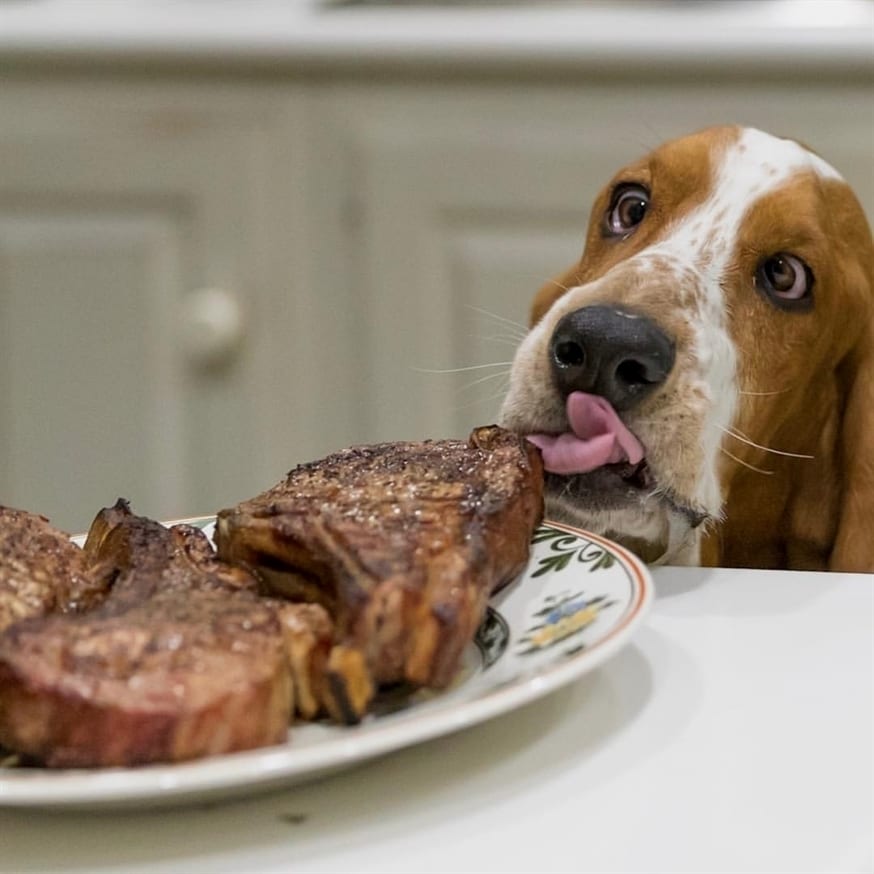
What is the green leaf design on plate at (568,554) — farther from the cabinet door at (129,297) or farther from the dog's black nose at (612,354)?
the cabinet door at (129,297)

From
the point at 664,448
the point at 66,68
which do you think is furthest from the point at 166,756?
the point at 66,68

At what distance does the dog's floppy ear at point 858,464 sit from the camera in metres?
1.21

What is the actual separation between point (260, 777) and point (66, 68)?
182 centimetres

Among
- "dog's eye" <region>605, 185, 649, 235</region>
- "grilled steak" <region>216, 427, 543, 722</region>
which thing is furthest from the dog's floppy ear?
"grilled steak" <region>216, 427, 543, 722</region>

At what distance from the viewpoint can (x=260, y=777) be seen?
50cm

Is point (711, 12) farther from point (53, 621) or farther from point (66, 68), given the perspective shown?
point (53, 621)

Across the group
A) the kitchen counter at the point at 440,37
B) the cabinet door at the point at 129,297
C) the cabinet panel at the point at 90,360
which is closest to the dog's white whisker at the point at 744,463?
the kitchen counter at the point at 440,37

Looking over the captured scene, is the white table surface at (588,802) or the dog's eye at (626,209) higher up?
the dog's eye at (626,209)

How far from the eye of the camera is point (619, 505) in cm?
98

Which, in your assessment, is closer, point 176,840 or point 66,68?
point 176,840

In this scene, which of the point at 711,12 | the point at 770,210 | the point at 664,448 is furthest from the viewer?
the point at 711,12

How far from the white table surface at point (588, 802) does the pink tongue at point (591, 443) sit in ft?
0.99

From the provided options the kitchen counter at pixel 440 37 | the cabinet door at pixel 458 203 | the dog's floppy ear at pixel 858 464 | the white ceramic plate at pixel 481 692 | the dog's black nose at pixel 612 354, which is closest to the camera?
the white ceramic plate at pixel 481 692

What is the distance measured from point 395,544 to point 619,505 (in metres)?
0.39
